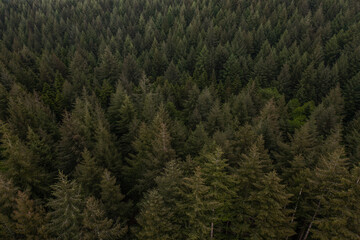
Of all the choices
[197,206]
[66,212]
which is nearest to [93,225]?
[66,212]

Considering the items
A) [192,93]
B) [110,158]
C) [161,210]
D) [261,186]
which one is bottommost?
[192,93]

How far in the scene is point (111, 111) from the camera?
36125 mm

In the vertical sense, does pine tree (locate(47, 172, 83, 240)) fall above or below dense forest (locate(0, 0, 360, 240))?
above

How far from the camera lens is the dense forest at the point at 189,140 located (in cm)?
1612

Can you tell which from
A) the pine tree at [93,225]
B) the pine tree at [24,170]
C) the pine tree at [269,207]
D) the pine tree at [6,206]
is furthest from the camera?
the pine tree at [24,170]

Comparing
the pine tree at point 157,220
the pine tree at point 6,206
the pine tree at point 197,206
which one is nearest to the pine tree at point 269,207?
the pine tree at point 197,206

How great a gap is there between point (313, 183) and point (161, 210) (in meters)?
11.7

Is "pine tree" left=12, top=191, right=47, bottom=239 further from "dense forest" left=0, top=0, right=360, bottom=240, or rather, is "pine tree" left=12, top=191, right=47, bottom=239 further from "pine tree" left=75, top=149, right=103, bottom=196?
"pine tree" left=75, top=149, right=103, bottom=196

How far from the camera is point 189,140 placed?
91.7 ft

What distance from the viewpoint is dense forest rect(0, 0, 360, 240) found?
52.9 ft

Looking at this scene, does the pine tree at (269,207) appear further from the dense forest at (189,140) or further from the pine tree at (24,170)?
the pine tree at (24,170)

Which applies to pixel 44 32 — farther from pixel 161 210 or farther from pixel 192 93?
pixel 161 210

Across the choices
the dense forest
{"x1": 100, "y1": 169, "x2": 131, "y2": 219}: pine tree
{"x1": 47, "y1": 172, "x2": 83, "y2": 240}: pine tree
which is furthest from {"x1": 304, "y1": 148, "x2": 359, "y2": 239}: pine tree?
{"x1": 47, "y1": 172, "x2": 83, "y2": 240}: pine tree

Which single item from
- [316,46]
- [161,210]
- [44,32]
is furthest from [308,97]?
[44,32]
